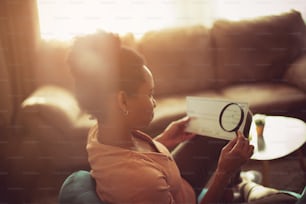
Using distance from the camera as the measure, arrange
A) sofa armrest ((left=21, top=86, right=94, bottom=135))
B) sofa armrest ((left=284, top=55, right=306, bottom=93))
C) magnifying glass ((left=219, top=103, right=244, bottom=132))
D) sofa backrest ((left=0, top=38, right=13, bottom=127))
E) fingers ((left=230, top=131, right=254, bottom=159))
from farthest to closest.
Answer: sofa backrest ((left=0, top=38, right=13, bottom=127)) < sofa armrest ((left=284, top=55, right=306, bottom=93)) < sofa armrest ((left=21, top=86, right=94, bottom=135)) < magnifying glass ((left=219, top=103, right=244, bottom=132)) < fingers ((left=230, top=131, right=254, bottom=159))

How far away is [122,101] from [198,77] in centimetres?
120

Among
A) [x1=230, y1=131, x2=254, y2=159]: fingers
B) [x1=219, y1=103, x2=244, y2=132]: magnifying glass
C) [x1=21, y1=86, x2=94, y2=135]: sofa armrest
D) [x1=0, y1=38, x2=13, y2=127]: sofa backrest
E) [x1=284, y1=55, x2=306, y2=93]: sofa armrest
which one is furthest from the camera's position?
[x1=0, y1=38, x2=13, y2=127]: sofa backrest

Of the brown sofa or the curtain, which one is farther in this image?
the curtain

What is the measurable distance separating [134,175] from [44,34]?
1460 mm

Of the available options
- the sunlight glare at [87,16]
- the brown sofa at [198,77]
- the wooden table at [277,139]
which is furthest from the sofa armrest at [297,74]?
the sunlight glare at [87,16]

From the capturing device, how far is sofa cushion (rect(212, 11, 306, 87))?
203cm

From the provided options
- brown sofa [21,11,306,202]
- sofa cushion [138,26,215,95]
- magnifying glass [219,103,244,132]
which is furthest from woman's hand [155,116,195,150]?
sofa cushion [138,26,215,95]

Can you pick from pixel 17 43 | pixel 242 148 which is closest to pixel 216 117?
pixel 242 148

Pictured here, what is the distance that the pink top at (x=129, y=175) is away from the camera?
31.5 inches

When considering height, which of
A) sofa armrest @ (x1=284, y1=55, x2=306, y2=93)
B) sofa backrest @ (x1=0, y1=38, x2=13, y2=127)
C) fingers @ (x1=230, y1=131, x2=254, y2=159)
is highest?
fingers @ (x1=230, y1=131, x2=254, y2=159)

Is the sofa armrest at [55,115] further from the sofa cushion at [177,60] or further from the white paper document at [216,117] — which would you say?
the white paper document at [216,117]

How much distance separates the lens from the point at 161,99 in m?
1.92

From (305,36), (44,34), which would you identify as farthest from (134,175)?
(305,36)

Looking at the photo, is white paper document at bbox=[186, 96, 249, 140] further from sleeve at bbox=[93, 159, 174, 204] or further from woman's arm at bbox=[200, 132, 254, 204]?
sleeve at bbox=[93, 159, 174, 204]
